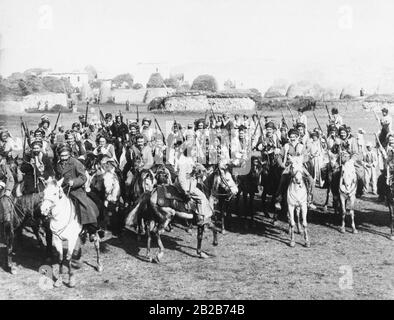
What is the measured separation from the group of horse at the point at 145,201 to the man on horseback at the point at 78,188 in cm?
14

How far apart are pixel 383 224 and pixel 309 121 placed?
84.6ft

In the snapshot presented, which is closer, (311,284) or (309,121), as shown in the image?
(311,284)

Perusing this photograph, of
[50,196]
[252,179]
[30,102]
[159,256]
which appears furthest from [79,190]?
[30,102]

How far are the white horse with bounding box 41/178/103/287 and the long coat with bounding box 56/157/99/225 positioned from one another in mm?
207

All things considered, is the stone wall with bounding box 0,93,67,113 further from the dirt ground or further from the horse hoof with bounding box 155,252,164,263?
the horse hoof with bounding box 155,252,164,263

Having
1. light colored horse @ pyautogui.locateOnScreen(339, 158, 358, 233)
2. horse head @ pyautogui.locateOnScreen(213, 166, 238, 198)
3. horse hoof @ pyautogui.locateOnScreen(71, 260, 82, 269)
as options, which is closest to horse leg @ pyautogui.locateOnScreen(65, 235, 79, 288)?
horse hoof @ pyautogui.locateOnScreen(71, 260, 82, 269)

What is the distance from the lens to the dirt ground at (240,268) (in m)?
8.65

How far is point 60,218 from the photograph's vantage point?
8.74 metres

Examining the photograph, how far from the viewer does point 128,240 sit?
1187 centimetres

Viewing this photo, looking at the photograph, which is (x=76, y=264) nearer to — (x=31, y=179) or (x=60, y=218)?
(x=60, y=218)

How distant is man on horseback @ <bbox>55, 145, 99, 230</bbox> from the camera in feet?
30.1

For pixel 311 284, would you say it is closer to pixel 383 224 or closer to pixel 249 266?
pixel 249 266

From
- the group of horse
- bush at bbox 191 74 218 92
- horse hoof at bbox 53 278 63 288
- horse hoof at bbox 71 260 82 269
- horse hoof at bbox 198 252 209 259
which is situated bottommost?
horse hoof at bbox 198 252 209 259

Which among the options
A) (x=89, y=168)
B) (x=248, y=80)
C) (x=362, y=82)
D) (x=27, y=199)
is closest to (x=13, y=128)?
(x=89, y=168)
